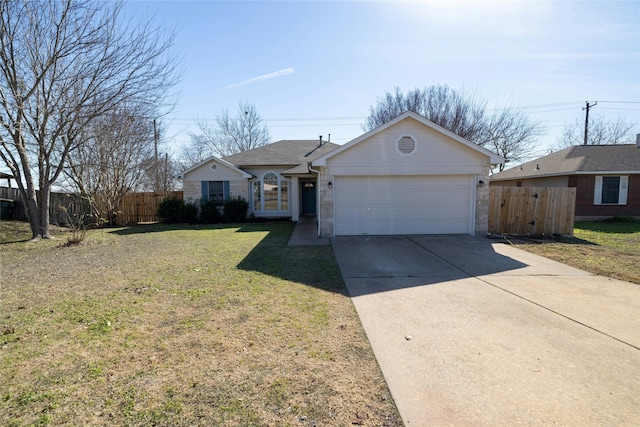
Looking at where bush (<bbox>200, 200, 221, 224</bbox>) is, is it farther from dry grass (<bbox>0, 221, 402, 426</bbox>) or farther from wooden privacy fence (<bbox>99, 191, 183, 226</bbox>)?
dry grass (<bbox>0, 221, 402, 426</bbox>)

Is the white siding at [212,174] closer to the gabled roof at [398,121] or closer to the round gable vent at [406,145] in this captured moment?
the gabled roof at [398,121]

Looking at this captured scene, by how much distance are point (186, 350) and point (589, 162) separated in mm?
20424

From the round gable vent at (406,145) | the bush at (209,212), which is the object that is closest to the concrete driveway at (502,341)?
the round gable vent at (406,145)

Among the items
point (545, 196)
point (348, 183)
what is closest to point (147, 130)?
point (348, 183)

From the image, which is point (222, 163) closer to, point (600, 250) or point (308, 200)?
point (308, 200)

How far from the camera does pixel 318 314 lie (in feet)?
14.0

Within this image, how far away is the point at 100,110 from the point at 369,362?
12114mm

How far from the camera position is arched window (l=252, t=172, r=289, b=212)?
17438mm

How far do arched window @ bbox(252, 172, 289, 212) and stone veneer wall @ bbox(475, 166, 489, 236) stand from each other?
9911 mm

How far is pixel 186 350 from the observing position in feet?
10.9

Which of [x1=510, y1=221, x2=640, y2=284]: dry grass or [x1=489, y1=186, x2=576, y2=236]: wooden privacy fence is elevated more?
[x1=489, y1=186, x2=576, y2=236]: wooden privacy fence

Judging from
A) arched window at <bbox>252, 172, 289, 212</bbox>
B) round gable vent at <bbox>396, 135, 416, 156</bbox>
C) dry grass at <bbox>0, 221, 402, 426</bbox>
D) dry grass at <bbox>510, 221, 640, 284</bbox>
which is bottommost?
dry grass at <bbox>0, 221, 402, 426</bbox>

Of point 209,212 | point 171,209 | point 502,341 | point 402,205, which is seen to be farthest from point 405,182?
point 171,209

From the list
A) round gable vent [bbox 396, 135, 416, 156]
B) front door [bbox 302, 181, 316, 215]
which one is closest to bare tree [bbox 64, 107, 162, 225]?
front door [bbox 302, 181, 316, 215]
